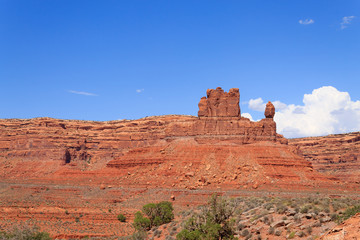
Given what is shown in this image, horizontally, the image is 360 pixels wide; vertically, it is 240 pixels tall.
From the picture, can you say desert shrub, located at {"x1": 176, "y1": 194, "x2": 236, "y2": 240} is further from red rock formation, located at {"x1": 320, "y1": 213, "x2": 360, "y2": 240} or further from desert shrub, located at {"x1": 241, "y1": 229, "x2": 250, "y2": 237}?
red rock formation, located at {"x1": 320, "y1": 213, "x2": 360, "y2": 240}

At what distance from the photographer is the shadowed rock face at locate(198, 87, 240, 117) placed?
292ft

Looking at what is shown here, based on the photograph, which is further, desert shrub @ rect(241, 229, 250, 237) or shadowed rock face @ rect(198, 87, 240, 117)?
shadowed rock face @ rect(198, 87, 240, 117)

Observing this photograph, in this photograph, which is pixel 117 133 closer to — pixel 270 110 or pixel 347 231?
pixel 270 110

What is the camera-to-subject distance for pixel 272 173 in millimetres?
76375

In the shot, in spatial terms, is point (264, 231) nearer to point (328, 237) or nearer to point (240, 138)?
point (328, 237)

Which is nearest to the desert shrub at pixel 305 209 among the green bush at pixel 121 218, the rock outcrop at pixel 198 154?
the green bush at pixel 121 218

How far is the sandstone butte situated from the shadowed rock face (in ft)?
0.62

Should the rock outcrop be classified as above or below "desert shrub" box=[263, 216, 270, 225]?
above

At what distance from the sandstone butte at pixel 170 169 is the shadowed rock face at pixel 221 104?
0.19m

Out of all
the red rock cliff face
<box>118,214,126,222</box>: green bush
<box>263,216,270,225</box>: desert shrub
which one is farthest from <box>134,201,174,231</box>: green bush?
A: the red rock cliff face

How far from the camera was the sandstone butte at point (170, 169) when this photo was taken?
6925 cm

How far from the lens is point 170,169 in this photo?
3287 inches

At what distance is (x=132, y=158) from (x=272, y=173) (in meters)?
29.8

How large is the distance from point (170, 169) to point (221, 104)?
636 inches
